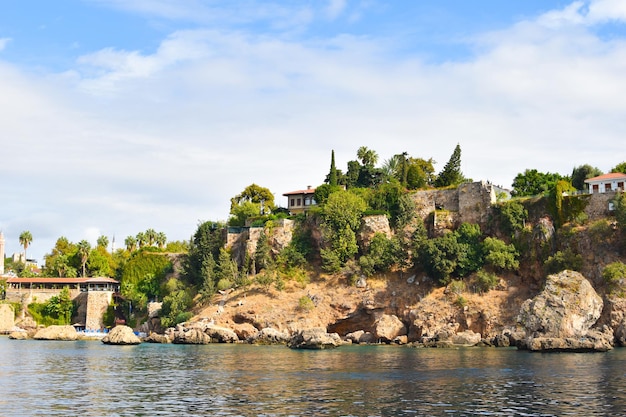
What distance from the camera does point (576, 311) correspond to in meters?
57.4

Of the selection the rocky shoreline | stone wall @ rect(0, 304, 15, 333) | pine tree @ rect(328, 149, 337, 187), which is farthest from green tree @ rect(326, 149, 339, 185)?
stone wall @ rect(0, 304, 15, 333)

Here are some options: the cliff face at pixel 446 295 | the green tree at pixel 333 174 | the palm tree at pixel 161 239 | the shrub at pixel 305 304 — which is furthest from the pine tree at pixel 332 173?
the palm tree at pixel 161 239

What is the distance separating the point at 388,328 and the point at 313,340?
42.0 ft

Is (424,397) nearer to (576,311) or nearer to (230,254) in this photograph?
(576,311)

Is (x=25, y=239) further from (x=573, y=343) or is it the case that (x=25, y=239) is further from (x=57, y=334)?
(x=573, y=343)

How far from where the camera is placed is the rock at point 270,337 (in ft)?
229

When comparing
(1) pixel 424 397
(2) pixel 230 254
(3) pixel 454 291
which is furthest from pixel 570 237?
(1) pixel 424 397

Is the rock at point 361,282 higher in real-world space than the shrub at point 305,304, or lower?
higher

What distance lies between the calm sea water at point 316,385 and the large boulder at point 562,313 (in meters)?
4.82

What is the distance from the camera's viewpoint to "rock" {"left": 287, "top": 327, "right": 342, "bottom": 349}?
6072 centimetres

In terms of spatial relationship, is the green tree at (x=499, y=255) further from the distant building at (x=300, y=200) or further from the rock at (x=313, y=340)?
the distant building at (x=300, y=200)

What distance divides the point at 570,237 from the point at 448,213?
47.1ft

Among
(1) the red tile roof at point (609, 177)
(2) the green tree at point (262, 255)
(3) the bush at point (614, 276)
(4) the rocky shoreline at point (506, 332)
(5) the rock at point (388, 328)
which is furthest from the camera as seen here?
(2) the green tree at point (262, 255)

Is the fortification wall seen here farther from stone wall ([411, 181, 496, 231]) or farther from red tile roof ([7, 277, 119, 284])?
stone wall ([411, 181, 496, 231])
